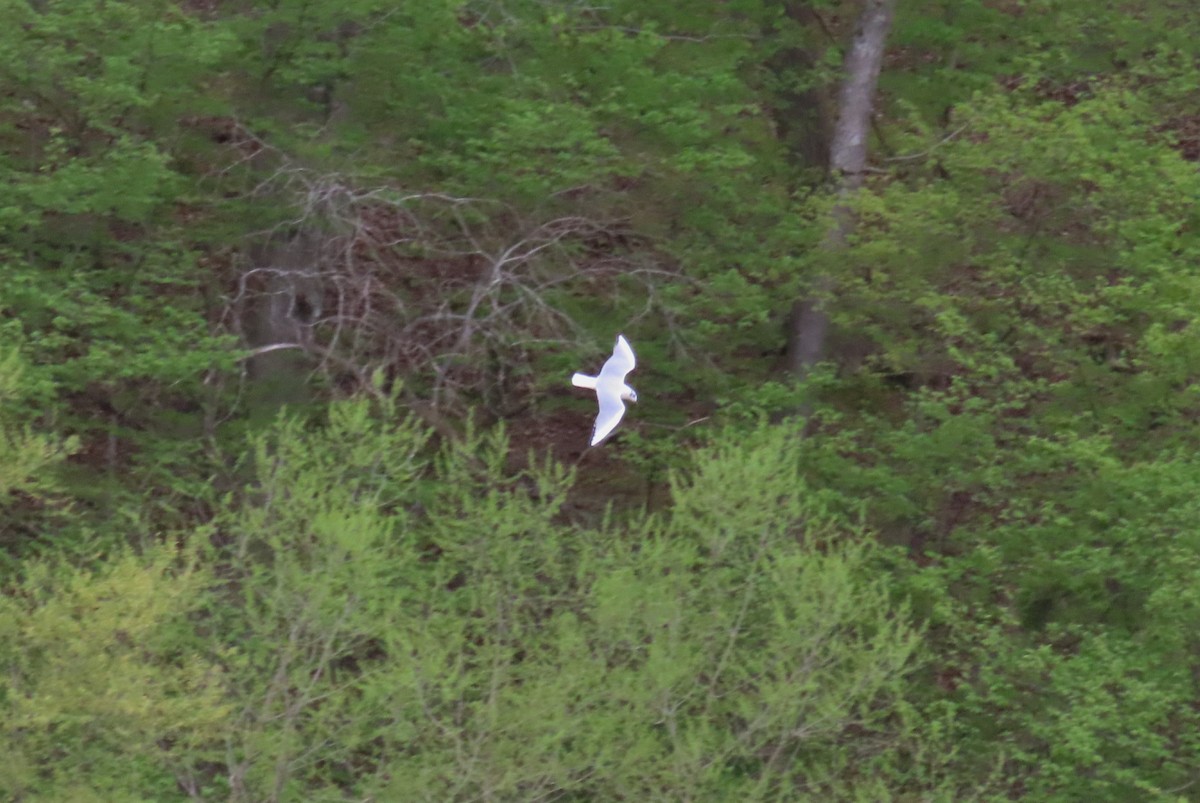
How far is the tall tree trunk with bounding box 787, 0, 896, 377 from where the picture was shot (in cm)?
1402

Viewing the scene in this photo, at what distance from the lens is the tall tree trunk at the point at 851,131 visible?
46.0ft

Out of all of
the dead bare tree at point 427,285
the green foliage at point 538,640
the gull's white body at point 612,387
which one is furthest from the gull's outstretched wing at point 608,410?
the dead bare tree at point 427,285

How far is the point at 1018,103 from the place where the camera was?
13.4m

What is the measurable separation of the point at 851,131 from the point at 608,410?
632 cm

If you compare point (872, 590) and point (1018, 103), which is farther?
point (1018, 103)

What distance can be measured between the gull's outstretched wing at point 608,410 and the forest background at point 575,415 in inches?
113

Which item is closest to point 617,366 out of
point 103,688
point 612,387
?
point 612,387

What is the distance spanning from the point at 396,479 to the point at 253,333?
1.98m

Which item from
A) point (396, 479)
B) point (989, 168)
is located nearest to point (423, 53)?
point (396, 479)

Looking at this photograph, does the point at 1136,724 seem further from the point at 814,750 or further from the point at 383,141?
the point at 383,141

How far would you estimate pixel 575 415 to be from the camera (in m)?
14.2

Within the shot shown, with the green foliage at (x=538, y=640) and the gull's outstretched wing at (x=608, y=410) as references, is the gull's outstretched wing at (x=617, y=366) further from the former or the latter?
the green foliage at (x=538, y=640)

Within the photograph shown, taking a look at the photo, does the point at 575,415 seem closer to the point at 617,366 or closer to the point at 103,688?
the point at 103,688

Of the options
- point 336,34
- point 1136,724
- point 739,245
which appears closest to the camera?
point 1136,724
